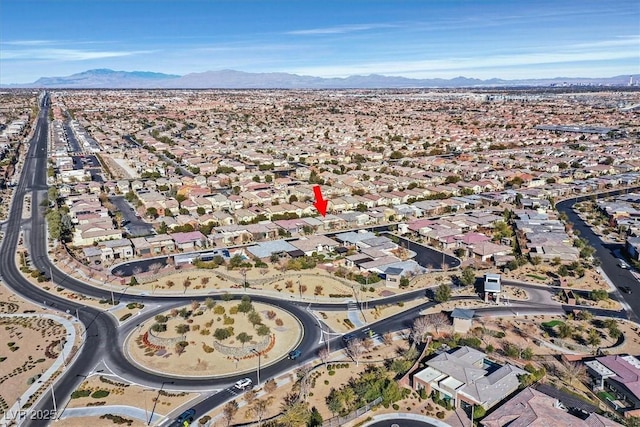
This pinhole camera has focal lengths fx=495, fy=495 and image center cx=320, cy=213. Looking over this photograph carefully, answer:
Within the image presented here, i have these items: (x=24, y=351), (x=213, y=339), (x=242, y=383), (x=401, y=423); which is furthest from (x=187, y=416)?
(x=24, y=351)

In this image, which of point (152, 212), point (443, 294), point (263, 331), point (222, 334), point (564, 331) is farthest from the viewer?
point (152, 212)

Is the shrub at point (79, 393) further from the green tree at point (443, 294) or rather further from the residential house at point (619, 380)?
the residential house at point (619, 380)

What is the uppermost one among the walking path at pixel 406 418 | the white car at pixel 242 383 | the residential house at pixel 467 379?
the residential house at pixel 467 379

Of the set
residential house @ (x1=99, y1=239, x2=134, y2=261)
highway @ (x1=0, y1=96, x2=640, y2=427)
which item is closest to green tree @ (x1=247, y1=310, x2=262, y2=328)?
highway @ (x1=0, y1=96, x2=640, y2=427)

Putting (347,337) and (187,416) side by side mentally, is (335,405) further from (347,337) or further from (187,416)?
(347,337)

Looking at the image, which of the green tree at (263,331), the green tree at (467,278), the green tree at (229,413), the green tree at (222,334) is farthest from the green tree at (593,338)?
the green tree at (222,334)
